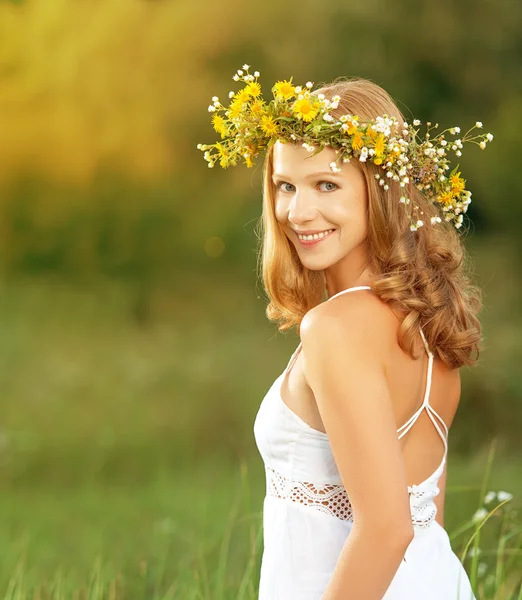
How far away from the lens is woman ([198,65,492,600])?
5.24 feet

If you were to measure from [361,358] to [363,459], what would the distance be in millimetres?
178

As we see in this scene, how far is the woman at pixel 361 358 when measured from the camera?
1.60 meters

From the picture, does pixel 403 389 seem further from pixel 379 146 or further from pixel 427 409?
pixel 379 146

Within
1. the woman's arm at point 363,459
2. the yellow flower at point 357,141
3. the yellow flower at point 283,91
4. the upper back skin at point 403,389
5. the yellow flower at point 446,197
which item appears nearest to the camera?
the woman's arm at point 363,459

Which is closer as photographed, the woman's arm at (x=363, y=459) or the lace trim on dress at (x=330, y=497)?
the woman's arm at (x=363, y=459)

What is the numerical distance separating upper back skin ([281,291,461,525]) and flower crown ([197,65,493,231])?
0.28 meters

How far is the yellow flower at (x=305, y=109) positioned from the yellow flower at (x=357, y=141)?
10cm

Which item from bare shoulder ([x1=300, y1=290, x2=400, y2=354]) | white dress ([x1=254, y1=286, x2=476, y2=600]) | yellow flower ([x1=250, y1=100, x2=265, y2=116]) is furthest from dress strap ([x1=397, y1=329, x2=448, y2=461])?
yellow flower ([x1=250, y1=100, x2=265, y2=116])

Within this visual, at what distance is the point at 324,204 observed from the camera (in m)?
1.89

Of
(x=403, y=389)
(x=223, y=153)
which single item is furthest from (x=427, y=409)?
(x=223, y=153)

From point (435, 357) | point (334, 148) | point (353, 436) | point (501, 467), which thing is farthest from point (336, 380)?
point (501, 467)

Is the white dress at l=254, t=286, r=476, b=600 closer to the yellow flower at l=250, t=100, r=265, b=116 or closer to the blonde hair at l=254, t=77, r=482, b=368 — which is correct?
the blonde hair at l=254, t=77, r=482, b=368

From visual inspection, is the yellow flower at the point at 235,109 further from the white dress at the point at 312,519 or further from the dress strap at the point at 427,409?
the dress strap at the point at 427,409

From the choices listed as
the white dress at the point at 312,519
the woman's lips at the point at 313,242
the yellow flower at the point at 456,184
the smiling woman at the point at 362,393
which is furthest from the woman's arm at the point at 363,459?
the yellow flower at the point at 456,184
